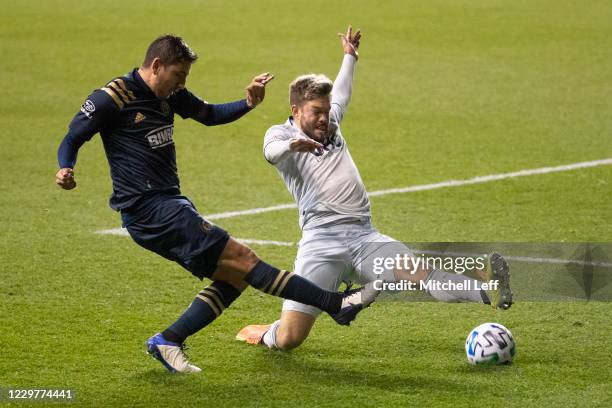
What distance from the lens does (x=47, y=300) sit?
302 inches

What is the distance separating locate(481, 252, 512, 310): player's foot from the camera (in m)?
6.34

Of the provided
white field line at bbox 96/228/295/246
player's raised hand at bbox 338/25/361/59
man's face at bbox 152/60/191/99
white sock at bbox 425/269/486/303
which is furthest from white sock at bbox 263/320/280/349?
white field line at bbox 96/228/295/246

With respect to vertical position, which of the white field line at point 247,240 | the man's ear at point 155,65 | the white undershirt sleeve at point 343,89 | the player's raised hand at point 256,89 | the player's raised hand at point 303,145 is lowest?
the white field line at point 247,240

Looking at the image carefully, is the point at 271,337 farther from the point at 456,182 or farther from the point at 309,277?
the point at 456,182

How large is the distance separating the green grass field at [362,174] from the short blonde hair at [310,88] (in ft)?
4.88

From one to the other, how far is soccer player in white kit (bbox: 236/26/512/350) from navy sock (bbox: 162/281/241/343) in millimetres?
415

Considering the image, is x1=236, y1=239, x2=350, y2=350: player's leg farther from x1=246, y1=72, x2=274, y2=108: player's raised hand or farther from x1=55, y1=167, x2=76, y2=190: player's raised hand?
x1=55, y1=167, x2=76, y2=190: player's raised hand

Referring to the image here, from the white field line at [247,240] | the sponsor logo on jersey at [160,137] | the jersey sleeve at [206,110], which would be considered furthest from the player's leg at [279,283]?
the white field line at [247,240]

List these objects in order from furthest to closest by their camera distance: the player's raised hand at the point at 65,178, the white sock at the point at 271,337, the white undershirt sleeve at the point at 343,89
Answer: the white undershirt sleeve at the point at 343,89
the white sock at the point at 271,337
the player's raised hand at the point at 65,178

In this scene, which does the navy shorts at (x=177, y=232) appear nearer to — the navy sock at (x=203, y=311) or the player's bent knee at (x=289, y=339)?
the navy sock at (x=203, y=311)

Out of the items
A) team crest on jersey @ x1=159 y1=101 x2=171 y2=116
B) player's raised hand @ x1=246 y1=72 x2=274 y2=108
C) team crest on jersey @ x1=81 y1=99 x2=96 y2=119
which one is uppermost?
player's raised hand @ x1=246 y1=72 x2=274 y2=108

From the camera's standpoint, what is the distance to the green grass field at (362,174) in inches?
249

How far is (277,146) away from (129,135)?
830mm

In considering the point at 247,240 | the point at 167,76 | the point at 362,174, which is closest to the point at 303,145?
the point at 167,76
